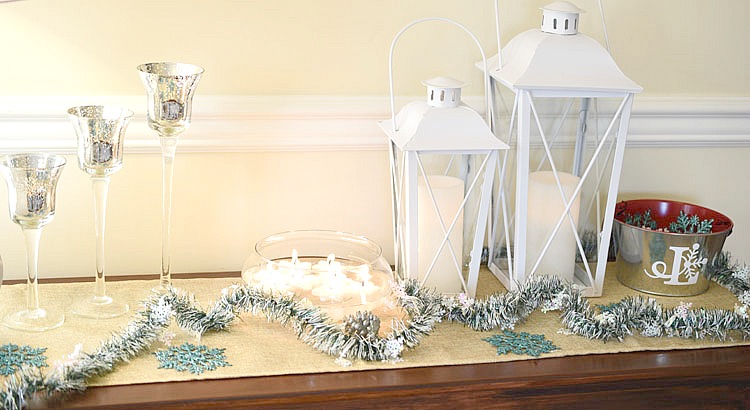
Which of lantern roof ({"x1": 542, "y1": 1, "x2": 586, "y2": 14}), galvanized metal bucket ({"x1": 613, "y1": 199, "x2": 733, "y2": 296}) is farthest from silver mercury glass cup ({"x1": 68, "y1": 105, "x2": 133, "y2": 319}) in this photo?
galvanized metal bucket ({"x1": 613, "y1": 199, "x2": 733, "y2": 296})

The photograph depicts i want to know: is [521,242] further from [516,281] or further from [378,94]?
[378,94]

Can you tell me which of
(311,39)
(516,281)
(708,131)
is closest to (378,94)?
(311,39)

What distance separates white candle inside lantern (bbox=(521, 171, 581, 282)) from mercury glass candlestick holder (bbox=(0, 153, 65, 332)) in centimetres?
64

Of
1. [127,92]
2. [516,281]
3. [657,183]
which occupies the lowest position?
[516,281]

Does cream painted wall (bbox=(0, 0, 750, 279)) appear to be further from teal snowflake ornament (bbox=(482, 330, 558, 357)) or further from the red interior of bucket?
teal snowflake ornament (bbox=(482, 330, 558, 357))

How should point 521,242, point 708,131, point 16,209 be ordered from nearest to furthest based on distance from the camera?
point 16,209 < point 521,242 < point 708,131

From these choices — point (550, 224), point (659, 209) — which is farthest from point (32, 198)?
point (659, 209)

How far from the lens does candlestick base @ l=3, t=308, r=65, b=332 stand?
101 cm

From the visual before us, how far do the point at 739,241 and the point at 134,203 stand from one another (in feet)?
3.46

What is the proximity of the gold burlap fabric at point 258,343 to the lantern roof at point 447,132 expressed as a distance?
0.24 meters

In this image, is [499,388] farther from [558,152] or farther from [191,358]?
[558,152]

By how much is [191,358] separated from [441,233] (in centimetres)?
38

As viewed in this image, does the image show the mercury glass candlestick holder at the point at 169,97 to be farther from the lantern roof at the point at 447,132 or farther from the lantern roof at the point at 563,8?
the lantern roof at the point at 563,8

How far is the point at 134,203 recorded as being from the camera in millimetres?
1243
